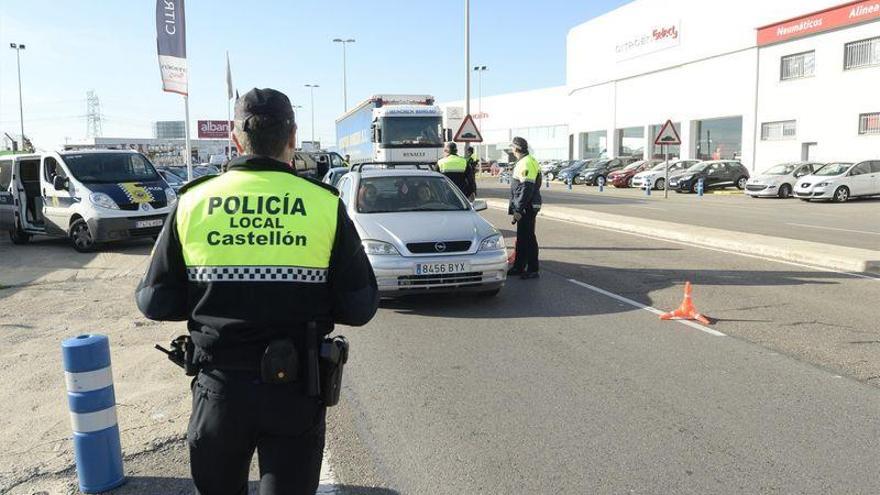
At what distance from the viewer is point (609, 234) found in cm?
1496

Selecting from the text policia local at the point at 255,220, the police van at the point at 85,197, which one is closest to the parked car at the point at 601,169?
the police van at the point at 85,197

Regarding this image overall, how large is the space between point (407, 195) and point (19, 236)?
32.3ft

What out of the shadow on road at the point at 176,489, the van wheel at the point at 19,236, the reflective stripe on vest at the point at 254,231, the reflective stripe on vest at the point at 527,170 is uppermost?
the reflective stripe on vest at the point at 527,170

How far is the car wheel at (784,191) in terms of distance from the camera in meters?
28.2

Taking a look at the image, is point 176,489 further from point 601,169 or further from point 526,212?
point 601,169

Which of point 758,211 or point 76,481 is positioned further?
point 758,211

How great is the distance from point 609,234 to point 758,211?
362 inches

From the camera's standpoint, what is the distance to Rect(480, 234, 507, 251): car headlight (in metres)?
7.71

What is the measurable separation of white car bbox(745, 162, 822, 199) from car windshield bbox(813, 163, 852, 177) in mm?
664

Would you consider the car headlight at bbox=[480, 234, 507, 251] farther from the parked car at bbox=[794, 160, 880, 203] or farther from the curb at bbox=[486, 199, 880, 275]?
the parked car at bbox=[794, 160, 880, 203]

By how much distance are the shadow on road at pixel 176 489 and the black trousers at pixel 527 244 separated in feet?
20.6

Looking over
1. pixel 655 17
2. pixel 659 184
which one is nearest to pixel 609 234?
pixel 659 184

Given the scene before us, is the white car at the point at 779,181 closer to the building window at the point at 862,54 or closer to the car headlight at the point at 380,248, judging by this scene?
the building window at the point at 862,54

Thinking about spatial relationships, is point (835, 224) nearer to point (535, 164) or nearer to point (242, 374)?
point (535, 164)
